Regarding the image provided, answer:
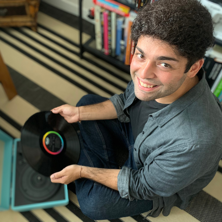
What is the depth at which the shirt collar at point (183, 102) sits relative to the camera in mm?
831

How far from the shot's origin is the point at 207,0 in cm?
119

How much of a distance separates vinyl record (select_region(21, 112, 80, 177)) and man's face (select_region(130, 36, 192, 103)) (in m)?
0.52

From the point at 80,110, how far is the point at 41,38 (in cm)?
110

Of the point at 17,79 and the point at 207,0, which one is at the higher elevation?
the point at 207,0

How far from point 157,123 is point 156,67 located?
0.26 m

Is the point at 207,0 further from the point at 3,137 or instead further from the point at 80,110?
the point at 3,137

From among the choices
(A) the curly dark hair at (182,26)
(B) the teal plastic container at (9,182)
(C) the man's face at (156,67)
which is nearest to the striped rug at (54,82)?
(B) the teal plastic container at (9,182)

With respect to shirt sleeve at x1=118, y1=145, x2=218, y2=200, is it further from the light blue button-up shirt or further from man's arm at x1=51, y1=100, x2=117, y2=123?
man's arm at x1=51, y1=100, x2=117, y2=123

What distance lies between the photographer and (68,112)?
4.02 feet

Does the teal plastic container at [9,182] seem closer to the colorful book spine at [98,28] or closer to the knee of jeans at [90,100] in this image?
the knee of jeans at [90,100]

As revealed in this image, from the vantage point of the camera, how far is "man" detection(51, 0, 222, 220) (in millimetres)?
692

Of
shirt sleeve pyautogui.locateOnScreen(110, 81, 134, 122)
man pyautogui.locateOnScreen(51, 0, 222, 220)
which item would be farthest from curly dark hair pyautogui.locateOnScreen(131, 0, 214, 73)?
shirt sleeve pyautogui.locateOnScreen(110, 81, 134, 122)

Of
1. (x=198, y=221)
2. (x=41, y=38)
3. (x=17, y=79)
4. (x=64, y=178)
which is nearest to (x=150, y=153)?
(x=64, y=178)

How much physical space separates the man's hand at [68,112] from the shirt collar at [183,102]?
1.64ft
